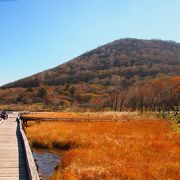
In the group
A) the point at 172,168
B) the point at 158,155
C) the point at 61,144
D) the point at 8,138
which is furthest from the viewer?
the point at 61,144

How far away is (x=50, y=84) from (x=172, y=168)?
596 ft

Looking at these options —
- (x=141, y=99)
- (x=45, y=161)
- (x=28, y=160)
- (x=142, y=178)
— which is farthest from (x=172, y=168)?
(x=141, y=99)

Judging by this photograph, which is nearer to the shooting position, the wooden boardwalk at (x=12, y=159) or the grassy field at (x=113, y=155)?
the wooden boardwalk at (x=12, y=159)

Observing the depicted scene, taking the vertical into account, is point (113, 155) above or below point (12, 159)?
below

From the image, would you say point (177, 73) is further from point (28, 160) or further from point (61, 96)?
point (28, 160)

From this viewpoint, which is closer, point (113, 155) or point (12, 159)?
point (12, 159)

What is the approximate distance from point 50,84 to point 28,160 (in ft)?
596

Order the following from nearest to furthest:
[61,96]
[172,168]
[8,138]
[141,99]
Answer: [172,168] < [8,138] < [141,99] < [61,96]

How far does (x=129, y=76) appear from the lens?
638ft

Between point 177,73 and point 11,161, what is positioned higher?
point 177,73

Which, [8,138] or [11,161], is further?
[8,138]

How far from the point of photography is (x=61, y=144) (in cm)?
2877

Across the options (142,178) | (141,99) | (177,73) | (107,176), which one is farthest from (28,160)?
(177,73)

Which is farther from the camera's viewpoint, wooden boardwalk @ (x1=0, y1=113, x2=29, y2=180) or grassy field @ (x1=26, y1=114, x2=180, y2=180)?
grassy field @ (x1=26, y1=114, x2=180, y2=180)
